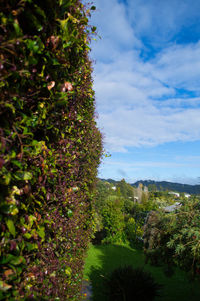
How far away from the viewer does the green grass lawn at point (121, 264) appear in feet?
20.4

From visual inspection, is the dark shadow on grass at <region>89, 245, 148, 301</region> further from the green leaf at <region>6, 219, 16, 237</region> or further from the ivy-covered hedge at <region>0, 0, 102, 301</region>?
the green leaf at <region>6, 219, 16, 237</region>

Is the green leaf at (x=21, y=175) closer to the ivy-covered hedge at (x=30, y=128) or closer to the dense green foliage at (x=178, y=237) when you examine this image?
the ivy-covered hedge at (x=30, y=128)

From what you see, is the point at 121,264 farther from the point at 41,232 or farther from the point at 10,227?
the point at 10,227

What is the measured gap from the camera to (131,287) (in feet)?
16.5

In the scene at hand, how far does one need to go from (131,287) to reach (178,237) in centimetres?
300

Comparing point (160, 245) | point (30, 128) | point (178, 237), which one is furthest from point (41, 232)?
point (160, 245)

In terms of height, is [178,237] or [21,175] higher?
[21,175]

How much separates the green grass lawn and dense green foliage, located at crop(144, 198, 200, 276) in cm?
51

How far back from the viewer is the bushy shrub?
492cm

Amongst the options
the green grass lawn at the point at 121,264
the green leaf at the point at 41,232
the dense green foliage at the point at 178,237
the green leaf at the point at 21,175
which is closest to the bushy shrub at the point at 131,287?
the green grass lawn at the point at 121,264

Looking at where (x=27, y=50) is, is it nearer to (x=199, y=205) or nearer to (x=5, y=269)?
(x=5, y=269)

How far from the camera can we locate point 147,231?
400 centimetres

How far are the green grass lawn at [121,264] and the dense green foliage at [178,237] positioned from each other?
1.69 ft

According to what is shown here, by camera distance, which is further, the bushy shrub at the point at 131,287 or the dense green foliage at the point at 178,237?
the bushy shrub at the point at 131,287
